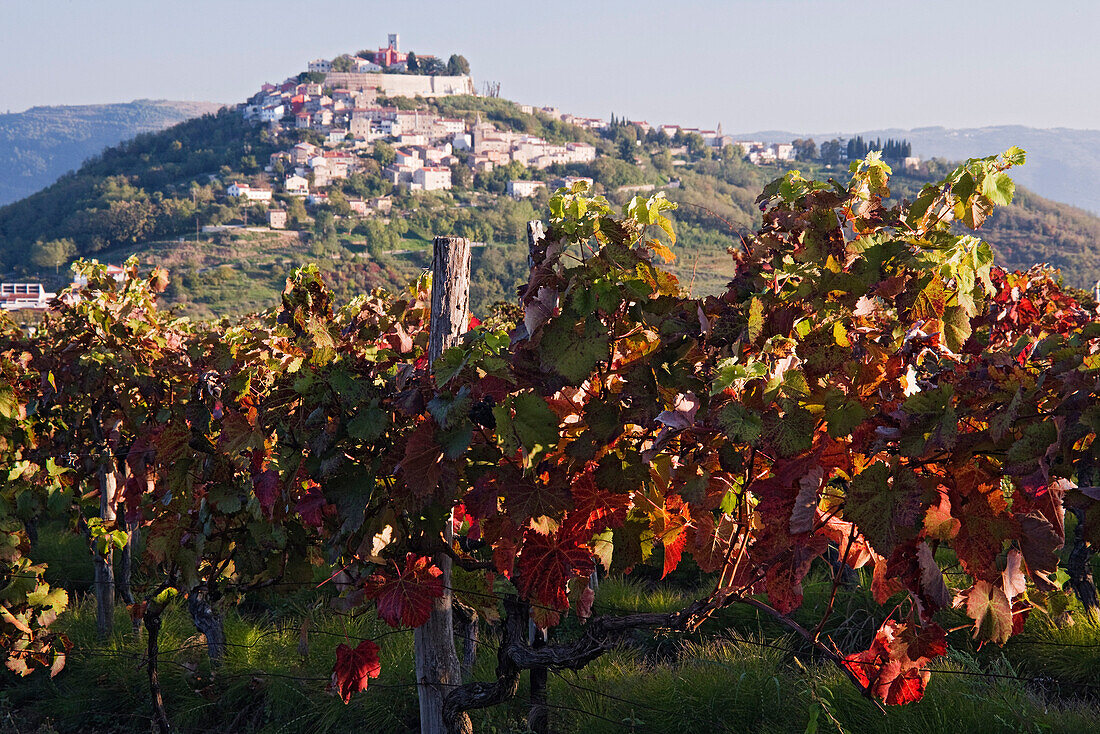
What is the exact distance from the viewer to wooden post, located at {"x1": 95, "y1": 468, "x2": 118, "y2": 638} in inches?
162

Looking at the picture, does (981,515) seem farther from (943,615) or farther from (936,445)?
(943,615)

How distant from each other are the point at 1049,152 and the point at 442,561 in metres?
203

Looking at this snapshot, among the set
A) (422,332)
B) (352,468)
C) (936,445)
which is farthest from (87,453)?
(936,445)

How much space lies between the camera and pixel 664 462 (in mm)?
1592

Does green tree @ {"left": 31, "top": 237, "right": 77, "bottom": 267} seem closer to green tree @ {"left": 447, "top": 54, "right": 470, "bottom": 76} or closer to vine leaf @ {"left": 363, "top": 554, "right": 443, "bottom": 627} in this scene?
vine leaf @ {"left": 363, "top": 554, "right": 443, "bottom": 627}

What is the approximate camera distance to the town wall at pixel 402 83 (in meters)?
106

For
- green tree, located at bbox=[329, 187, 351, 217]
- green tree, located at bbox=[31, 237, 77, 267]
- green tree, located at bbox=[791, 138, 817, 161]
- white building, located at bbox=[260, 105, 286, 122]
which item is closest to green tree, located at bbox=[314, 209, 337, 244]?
green tree, located at bbox=[329, 187, 351, 217]

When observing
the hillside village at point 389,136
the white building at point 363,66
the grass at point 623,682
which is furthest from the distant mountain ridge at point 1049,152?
the grass at point 623,682

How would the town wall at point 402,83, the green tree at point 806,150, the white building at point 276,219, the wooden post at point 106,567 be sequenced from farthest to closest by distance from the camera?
the town wall at point 402,83 → the green tree at point 806,150 → the white building at point 276,219 → the wooden post at point 106,567

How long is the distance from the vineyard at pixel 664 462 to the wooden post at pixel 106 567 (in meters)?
1.17

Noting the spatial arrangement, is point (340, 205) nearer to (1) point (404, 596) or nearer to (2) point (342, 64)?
(2) point (342, 64)

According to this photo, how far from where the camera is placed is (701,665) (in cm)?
311

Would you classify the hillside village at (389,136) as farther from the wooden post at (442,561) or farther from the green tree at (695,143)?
the wooden post at (442,561)

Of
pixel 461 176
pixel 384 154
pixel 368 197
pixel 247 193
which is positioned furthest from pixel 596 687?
pixel 384 154
